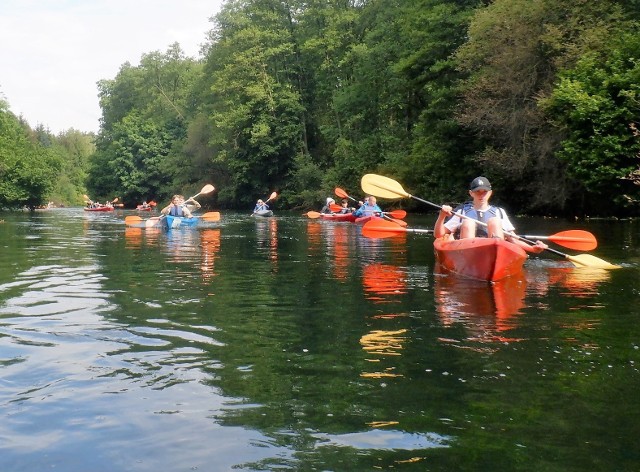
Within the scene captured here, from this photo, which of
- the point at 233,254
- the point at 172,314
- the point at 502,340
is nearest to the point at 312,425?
the point at 502,340

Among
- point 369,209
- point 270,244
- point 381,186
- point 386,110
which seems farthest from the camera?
point 386,110

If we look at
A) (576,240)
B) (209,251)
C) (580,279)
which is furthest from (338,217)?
(580,279)

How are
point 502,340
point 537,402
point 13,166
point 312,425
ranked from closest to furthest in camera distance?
1. point 312,425
2. point 537,402
3. point 502,340
4. point 13,166

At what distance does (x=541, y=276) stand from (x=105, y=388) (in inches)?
269

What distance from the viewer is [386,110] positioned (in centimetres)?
3900

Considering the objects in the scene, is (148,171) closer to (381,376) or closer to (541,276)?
(541,276)

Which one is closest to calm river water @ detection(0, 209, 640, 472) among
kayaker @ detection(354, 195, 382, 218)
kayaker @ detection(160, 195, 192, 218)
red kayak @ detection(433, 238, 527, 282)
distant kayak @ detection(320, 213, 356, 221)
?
red kayak @ detection(433, 238, 527, 282)

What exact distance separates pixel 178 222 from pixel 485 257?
14.1m

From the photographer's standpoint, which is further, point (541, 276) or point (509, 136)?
point (509, 136)

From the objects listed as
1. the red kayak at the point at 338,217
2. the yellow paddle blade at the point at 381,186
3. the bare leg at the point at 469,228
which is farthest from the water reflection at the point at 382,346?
the red kayak at the point at 338,217

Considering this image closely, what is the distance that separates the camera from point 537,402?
Result: 3.97m

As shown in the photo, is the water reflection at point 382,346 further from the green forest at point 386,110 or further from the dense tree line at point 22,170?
the dense tree line at point 22,170

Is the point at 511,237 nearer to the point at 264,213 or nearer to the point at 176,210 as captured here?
the point at 176,210

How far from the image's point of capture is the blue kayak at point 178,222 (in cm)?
2103
